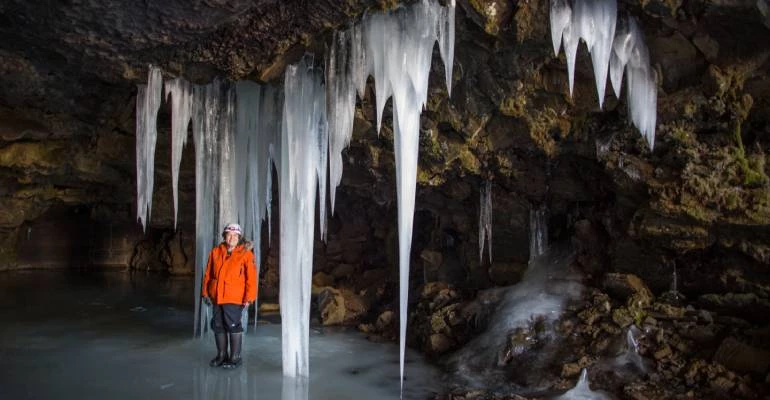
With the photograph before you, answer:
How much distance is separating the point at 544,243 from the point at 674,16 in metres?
3.90

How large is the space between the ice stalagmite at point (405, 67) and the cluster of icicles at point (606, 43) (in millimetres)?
1014

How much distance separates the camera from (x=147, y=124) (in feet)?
21.3

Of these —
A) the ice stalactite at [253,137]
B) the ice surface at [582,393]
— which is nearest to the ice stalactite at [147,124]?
the ice stalactite at [253,137]

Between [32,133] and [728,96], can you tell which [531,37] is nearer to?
[728,96]

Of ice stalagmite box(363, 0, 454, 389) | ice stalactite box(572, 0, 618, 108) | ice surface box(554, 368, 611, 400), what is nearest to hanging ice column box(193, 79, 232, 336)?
ice stalagmite box(363, 0, 454, 389)

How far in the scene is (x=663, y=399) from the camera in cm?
528

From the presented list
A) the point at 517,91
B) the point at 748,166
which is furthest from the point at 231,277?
the point at 748,166

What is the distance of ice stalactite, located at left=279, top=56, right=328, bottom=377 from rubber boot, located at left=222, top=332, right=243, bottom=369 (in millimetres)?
497

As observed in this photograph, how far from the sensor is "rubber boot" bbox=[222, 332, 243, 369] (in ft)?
20.0

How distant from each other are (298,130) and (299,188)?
618 millimetres

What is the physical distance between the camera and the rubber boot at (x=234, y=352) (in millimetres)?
6082

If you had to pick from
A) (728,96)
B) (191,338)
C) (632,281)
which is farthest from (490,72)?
(191,338)

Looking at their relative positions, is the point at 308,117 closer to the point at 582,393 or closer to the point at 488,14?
the point at 488,14

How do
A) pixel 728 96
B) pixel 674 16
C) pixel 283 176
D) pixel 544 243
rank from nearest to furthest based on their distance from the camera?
pixel 674 16 → pixel 728 96 → pixel 283 176 → pixel 544 243
